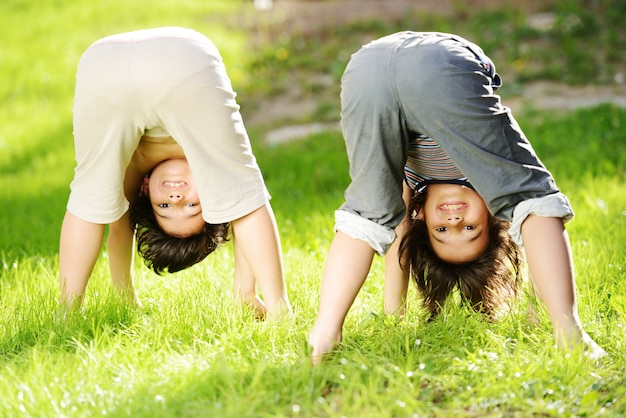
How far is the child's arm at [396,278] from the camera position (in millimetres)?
3037

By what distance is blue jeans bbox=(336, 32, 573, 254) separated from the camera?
8.02ft

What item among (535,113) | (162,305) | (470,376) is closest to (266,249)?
(162,305)

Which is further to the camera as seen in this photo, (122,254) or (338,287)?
(122,254)

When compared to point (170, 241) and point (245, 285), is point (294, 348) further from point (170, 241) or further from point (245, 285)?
point (170, 241)

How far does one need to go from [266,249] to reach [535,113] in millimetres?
3843

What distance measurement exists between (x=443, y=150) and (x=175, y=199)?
109 cm

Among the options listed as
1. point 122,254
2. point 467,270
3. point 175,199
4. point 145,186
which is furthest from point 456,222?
point 122,254

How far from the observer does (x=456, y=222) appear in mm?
2842

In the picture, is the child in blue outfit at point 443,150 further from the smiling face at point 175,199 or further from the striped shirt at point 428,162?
the smiling face at point 175,199

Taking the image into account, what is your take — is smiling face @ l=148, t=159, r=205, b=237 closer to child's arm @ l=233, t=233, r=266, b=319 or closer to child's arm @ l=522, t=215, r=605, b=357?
child's arm @ l=233, t=233, r=266, b=319

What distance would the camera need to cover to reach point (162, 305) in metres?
3.11

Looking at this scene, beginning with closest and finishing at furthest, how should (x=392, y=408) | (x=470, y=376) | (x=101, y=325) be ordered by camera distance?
(x=392, y=408) → (x=470, y=376) → (x=101, y=325)

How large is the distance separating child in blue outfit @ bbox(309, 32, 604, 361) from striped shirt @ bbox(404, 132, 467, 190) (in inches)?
4.2

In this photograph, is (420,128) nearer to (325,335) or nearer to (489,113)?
(489,113)
